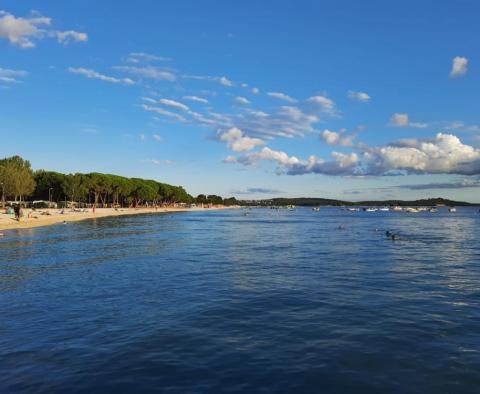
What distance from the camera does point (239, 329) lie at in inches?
679

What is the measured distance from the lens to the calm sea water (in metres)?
12.3

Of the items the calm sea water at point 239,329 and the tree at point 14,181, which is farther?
the tree at point 14,181

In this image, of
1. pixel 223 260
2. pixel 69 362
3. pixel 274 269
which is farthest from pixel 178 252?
pixel 69 362

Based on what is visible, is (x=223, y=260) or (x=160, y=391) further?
(x=223, y=260)

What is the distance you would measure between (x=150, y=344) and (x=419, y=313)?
12.0 m

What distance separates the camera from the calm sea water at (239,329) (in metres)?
12.3

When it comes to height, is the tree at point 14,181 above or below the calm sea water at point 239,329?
above

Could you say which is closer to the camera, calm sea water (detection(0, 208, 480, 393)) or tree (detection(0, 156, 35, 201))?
calm sea water (detection(0, 208, 480, 393))

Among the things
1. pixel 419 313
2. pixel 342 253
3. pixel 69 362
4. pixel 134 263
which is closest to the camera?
pixel 69 362

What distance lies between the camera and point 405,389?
1158 centimetres

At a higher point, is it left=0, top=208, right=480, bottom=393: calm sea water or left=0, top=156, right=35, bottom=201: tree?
left=0, top=156, right=35, bottom=201: tree

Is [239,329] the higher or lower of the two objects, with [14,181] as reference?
lower

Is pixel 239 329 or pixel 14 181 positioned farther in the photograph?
pixel 14 181

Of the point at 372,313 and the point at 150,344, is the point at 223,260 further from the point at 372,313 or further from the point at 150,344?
the point at 150,344
